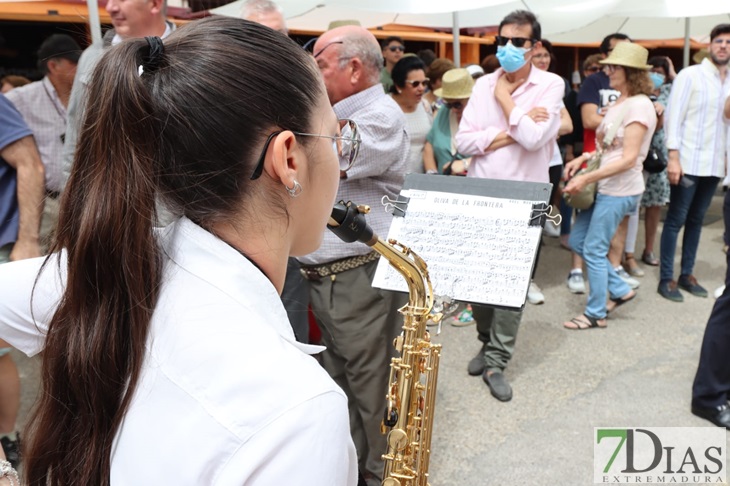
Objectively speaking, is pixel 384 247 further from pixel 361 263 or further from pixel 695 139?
pixel 695 139

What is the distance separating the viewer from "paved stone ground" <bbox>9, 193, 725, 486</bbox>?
299 centimetres

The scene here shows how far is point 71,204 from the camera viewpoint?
1.00 m

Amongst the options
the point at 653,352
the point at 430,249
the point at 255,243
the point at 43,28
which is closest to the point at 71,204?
the point at 255,243

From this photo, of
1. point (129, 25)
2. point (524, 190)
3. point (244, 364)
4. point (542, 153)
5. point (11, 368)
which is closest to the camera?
point (244, 364)

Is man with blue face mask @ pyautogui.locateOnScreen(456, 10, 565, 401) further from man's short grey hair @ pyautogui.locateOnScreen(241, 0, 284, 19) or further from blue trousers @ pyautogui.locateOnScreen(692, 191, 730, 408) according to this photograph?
man's short grey hair @ pyautogui.locateOnScreen(241, 0, 284, 19)

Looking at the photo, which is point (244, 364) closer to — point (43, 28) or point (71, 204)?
point (71, 204)

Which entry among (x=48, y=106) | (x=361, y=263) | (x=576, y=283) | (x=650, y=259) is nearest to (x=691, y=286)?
(x=650, y=259)

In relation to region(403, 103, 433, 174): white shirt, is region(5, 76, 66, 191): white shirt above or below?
above

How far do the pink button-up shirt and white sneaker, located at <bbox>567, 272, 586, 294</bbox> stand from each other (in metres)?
1.61

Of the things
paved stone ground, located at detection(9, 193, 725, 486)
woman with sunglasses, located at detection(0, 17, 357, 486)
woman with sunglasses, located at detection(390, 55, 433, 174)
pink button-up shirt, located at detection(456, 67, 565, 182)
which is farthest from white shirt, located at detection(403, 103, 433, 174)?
woman with sunglasses, located at detection(0, 17, 357, 486)

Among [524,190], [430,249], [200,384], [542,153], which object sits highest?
[200,384]

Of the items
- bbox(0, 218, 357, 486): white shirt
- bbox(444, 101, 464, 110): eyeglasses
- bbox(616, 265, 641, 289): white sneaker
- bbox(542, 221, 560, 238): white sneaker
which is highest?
bbox(0, 218, 357, 486): white shirt

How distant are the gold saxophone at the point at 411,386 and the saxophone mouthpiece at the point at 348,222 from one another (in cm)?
7

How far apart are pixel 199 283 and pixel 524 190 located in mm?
1304
